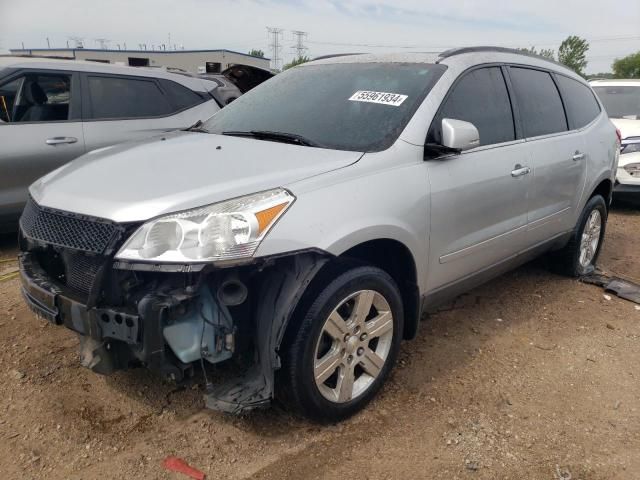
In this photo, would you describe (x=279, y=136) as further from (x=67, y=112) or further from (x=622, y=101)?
(x=622, y=101)

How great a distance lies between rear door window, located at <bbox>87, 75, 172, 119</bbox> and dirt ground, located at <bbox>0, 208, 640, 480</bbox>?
2.39m

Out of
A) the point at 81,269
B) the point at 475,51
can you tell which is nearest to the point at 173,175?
the point at 81,269

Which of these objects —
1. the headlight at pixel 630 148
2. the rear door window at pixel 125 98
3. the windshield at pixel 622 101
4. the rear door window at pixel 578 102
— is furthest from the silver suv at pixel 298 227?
the windshield at pixel 622 101

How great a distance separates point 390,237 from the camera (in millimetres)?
2615

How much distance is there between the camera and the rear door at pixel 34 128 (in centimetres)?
465

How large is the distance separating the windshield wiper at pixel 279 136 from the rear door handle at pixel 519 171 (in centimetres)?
138

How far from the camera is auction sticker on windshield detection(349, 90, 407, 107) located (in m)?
2.99

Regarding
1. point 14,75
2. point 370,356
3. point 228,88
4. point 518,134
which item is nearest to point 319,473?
point 370,356

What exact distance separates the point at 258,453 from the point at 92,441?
0.75 m

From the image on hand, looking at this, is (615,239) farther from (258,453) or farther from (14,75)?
(14,75)

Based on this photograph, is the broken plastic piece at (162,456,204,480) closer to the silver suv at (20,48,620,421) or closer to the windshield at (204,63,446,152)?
the silver suv at (20,48,620,421)

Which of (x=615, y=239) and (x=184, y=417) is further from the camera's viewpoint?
(x=615, y=239)

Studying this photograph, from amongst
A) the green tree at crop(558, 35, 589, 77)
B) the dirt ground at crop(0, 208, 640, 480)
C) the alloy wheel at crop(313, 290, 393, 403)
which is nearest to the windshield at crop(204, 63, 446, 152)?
the alloy wheel at crop(313, 290, 393, 403)

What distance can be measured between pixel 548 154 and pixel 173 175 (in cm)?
266
